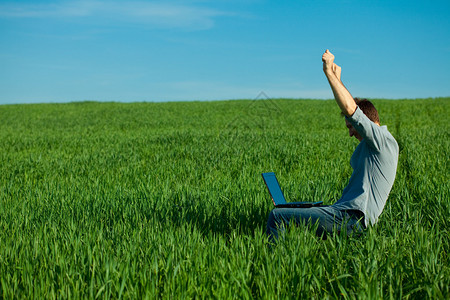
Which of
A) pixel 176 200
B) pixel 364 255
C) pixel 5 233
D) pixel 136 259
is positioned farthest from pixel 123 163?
pixel 364 255

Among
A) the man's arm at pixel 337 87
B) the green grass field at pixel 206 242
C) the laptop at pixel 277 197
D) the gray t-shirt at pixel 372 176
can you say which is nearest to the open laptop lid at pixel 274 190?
the laptop at pixel 277 197

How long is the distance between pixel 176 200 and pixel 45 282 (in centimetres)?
248

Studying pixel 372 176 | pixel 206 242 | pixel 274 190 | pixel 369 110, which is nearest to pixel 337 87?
pixel 369 110

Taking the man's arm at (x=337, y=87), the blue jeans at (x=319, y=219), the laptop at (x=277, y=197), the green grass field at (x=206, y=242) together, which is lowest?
the green grass field at (x=206, y=242)

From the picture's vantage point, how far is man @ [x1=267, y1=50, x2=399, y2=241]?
2994 mm

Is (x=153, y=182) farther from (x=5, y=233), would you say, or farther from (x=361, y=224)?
(x=361, y=224)

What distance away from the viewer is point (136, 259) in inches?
120

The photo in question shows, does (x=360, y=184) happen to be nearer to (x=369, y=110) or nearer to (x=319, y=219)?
(x=319, y=219)

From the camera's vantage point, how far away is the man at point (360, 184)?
2.99 meters

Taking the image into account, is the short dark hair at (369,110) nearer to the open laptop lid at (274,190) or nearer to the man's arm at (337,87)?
the man's arm at (337,87)

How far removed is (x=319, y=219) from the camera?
335 centimetres

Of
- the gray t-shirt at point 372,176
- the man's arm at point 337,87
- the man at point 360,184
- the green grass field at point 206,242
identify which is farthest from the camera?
the gray t-shirt at point 372,176

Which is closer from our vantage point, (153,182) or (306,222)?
(306,222)

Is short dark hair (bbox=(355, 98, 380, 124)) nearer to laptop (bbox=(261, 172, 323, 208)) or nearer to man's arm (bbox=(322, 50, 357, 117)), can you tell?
man's arm (bbox=(322, 50, 357, 117))
